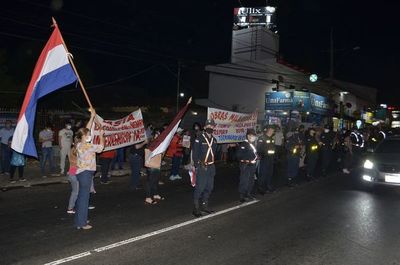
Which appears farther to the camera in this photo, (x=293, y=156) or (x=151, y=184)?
(x=293, y=156)

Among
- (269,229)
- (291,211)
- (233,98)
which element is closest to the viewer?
(269,229)

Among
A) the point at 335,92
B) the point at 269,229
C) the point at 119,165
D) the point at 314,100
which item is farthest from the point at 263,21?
the point at 269,229

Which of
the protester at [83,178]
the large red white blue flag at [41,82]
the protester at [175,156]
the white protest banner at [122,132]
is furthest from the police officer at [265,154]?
the large red white blue flag at [41,82]

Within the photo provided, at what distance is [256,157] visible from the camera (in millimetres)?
10203

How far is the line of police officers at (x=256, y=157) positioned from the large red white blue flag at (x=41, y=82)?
285cm

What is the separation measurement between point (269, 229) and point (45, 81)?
464cm

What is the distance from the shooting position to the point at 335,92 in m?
45.2

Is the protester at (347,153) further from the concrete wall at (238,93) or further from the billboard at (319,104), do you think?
the concrete wall at (238,93)

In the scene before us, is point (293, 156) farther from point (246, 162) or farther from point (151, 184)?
point (151, 184)

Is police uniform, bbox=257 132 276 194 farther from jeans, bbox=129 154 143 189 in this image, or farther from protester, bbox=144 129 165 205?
jeans, bbox=129 154 143 189

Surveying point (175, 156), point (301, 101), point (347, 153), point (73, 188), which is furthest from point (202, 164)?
point (301, 101)

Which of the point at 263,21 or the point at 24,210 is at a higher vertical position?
the point at 263,21

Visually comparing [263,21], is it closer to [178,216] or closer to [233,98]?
[233,98]

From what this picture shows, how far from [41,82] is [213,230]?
3855 mm
